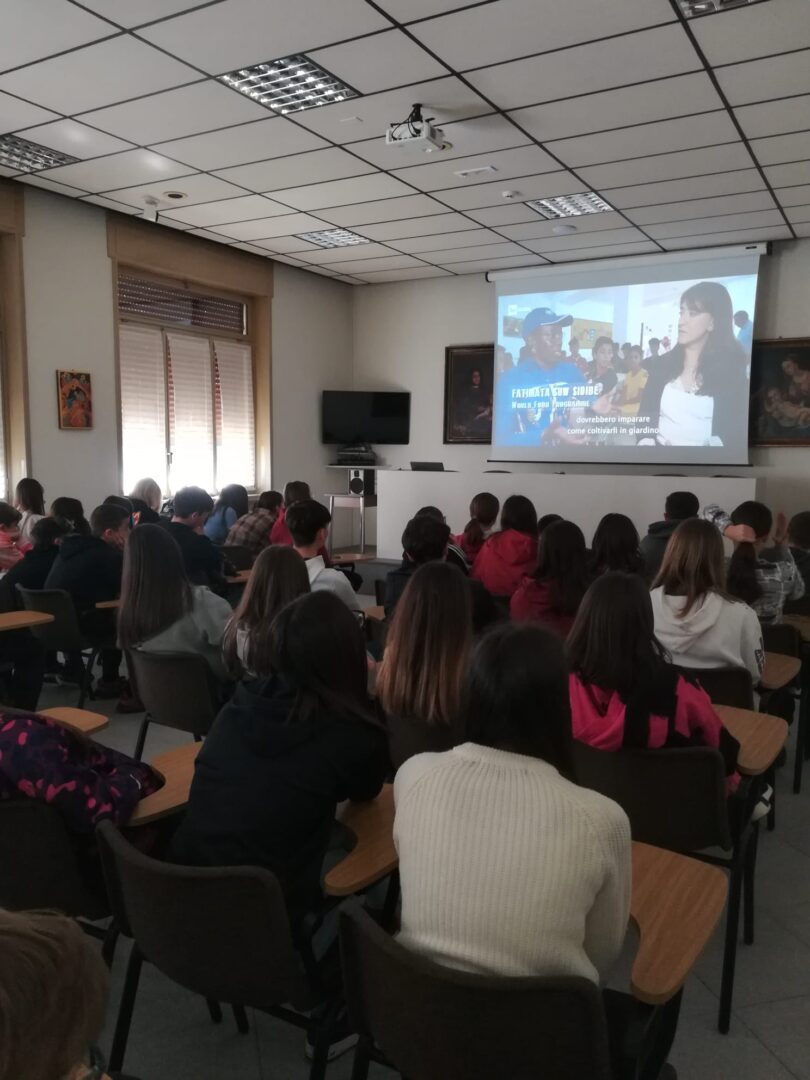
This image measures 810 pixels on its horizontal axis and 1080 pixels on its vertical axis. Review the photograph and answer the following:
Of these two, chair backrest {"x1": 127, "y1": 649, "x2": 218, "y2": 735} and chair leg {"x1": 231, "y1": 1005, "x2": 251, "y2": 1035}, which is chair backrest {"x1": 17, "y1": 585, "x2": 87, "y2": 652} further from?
chair leg {"x1": 231, "y1": 1005, "x2": 251, "y2": 1035}

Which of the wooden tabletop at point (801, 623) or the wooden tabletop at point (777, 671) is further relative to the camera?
the wooden tabletop at point (801, 623)

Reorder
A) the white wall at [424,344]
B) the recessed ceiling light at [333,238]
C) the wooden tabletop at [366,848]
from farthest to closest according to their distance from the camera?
1. the white wall at [424,344]
2. the recessed ceiling light at [333,238]
3. the wooden tabletop at [366,848]

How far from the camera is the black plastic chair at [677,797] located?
1.86m

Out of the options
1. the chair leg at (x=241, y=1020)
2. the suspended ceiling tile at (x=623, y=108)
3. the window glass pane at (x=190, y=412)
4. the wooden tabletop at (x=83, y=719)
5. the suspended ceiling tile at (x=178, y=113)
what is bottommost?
the chair leg at (x=241, y=1020)

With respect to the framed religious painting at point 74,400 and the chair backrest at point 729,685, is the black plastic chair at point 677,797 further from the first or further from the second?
the framed religious painting at point 74,400

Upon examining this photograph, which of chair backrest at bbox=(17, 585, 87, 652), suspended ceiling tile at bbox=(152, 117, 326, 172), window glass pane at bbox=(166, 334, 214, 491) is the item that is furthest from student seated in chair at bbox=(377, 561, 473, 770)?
window glass pane at bbox=(166, 334, 214, 491)

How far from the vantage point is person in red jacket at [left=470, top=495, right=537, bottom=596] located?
14.0 feet

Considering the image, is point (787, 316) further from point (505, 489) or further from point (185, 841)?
point (185, 841)

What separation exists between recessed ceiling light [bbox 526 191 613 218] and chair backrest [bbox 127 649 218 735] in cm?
501

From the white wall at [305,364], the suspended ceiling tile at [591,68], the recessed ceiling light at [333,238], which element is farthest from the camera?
the white wall at [305,364]

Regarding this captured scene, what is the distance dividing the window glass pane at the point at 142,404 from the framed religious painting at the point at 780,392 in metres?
5.81

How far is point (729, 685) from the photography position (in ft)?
8.54

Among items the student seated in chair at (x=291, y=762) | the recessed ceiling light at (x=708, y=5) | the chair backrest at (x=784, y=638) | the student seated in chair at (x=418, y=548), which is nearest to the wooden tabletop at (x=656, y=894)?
the student seated in chair at (x=291, y=762)

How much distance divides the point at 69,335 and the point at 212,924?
6.35 meters
